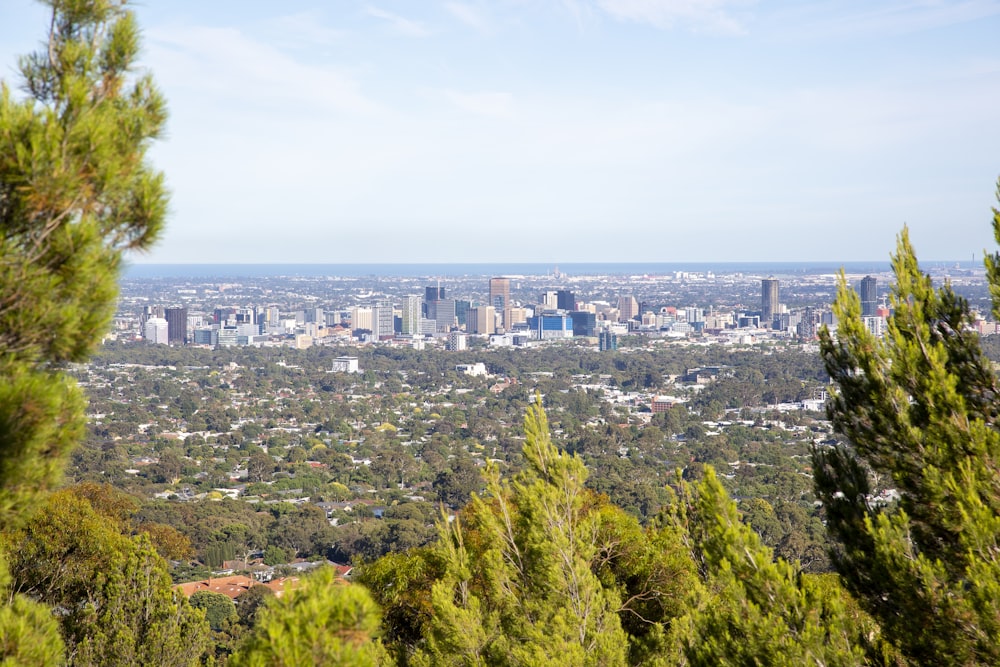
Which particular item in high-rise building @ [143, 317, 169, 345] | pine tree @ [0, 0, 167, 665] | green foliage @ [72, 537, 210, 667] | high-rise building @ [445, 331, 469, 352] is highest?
pine tree @ [0, 0, 167, 665]

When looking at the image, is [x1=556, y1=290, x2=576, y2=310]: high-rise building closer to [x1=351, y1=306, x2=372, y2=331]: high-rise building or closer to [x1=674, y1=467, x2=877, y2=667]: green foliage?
[x1=351, y1=306, x2=372, y2=331]: high-rise building

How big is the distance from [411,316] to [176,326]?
2112 centimetres

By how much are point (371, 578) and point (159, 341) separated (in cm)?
6682

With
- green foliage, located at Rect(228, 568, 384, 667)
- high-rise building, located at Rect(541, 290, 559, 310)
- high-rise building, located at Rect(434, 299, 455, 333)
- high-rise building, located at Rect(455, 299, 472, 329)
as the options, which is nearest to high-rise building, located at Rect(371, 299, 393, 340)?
high-rise building, located at Rect(434, 299, 455, 333)

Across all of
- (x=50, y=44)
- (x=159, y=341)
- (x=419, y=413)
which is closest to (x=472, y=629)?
(x=50, y=44)

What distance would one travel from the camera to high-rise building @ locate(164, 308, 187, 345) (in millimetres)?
69688

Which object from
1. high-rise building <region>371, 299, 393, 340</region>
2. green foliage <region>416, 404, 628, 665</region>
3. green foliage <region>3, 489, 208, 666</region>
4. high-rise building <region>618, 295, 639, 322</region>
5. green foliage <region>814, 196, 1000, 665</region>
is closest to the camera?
green foliage <region>814, 196, 1000, 665</region>

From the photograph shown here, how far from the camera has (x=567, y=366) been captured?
189 feet

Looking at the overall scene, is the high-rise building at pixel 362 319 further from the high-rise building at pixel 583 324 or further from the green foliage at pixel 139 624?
the green foliage at pixel 139 624

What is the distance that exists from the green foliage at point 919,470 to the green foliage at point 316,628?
6.85ft

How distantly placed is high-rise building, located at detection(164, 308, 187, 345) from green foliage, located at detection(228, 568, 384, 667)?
71.6 meters

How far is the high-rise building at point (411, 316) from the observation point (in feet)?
265

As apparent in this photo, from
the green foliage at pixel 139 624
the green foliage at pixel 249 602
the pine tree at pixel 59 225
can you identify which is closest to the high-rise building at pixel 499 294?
the green foliage at pixel 249 602

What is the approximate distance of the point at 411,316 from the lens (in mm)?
81750
